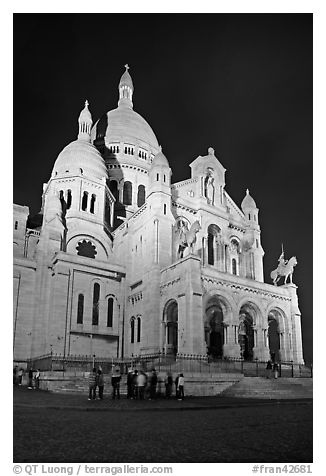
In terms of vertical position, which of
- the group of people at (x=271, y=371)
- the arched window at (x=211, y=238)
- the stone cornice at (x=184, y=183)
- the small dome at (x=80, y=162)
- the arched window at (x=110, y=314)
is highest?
→ the small dome at (x=80, y=162)

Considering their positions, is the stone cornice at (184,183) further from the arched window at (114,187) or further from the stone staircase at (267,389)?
the stone staircase at (267,389)

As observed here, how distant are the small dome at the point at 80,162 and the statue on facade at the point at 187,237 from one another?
47.5 feet

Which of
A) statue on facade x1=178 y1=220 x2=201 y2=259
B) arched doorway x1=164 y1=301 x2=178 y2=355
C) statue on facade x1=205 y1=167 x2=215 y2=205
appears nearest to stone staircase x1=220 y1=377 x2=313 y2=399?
arched doorway x1=164 y1=301 x2=178 y2=355

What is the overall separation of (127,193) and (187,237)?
28.6m

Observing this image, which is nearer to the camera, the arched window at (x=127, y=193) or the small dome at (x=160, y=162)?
the small dome at (x=160, y=162)

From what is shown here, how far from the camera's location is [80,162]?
5197 centimetres

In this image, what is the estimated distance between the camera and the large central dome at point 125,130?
69.2m

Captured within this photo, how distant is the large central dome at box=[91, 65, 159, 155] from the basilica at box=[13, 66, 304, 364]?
14360mm

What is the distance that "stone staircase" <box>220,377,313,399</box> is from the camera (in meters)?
24.8

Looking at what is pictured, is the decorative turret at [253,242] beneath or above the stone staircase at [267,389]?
above

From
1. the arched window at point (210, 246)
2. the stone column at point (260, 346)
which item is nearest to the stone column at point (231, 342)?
the stone column at point (260, 346)

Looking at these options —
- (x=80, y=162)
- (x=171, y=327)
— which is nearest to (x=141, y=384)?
(x=171, y=327)

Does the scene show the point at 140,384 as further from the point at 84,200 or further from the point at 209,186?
the point at 84,200

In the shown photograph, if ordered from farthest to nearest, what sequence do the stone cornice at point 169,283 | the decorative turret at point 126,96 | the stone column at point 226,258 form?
the decorative turret at point 126,96 → the stone column at point 226,258 → the stone cornice at point 169,283
